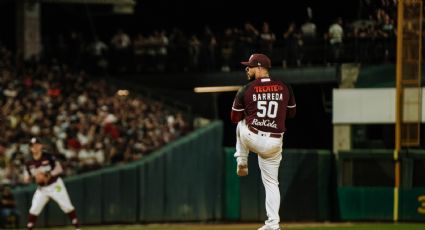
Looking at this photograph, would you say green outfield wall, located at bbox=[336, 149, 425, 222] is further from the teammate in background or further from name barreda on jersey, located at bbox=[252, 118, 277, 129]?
name barreda on jersey, located at bbox=[252, 118, 277, 129]

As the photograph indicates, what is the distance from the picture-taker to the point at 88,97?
25578 mm

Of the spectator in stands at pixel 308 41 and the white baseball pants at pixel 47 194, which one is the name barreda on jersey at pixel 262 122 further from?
the spectator in stands at pixel 308 41

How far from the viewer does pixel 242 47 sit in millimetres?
27859

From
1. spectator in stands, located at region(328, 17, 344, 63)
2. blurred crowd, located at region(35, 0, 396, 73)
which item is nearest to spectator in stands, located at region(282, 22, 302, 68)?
blurred crowd, located at region(35, 0, 396, 73)

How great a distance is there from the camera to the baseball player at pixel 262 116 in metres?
12.7

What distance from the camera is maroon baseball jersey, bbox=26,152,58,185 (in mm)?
18000

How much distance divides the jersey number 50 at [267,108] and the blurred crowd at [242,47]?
1137 centimetres

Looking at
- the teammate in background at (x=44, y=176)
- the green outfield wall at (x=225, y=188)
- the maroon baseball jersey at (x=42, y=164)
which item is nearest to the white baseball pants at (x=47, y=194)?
the teammate in background at (x=44, y=176)

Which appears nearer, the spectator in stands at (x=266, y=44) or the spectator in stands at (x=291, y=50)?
the spectator in stands at (x=266, y=44)

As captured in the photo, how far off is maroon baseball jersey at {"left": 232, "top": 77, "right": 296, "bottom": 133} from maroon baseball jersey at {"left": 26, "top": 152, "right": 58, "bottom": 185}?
6.03m

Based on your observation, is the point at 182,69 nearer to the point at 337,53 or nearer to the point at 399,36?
the point at 337,53

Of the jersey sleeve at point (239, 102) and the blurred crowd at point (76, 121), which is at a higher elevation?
the jersey sleeve at point (239, 102)

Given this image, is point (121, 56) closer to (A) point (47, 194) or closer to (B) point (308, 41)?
(B) point (308, 41)

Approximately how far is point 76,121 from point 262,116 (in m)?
11.5
